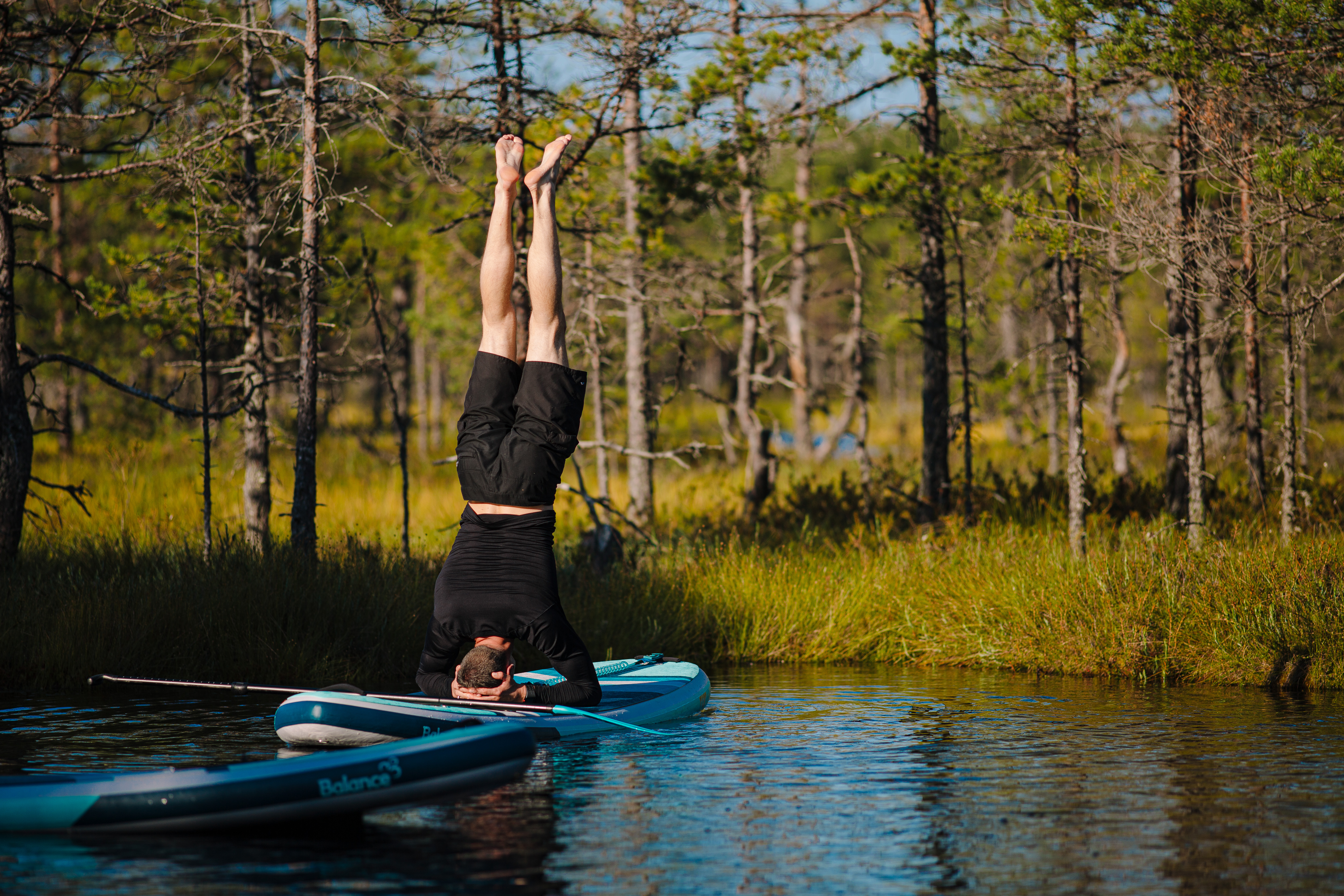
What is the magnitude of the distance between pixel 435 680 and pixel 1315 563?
7731 mm

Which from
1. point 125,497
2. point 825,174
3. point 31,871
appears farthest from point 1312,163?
point 825,174

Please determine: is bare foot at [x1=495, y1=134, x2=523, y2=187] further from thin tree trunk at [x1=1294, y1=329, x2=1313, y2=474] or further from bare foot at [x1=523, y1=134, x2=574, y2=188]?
thin tree trunk at [x1=1294, y1=329, x2=1313, y2=474]

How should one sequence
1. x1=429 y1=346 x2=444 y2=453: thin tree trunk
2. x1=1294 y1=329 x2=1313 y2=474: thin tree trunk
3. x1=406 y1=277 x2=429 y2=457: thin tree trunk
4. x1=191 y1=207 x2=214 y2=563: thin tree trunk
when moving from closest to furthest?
x1=1294 y1=329 x2=1313 y2=474: thin tree trunk < x1=191 y1=207 x2=214 y2=563: thin tree trunk < x1=406 y1=277 x2=429 y2=457: thin tree trunk < x1=429 y1=346 x2=444 y2=453: thin tree trunk

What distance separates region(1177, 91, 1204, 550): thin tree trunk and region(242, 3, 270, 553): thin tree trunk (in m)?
10.2

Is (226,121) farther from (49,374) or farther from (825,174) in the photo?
(825,174)

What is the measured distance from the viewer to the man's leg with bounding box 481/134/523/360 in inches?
361

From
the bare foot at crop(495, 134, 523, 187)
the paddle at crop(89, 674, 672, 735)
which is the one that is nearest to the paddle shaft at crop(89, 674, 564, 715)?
the paddle at crop(89, 674, 672, 735)

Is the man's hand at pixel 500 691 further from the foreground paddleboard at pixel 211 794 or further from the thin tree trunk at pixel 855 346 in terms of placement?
the thin tree trunk at pixel 855 346

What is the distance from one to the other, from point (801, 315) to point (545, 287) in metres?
23.1

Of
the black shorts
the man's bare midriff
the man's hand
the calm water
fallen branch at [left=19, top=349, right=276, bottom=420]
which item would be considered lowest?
the calm water

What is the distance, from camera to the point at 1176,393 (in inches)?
695

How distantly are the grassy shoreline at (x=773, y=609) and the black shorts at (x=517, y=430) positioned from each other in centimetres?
344

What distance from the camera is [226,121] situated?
14070 millimetres

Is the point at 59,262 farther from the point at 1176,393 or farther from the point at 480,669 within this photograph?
the point at 1176,393
